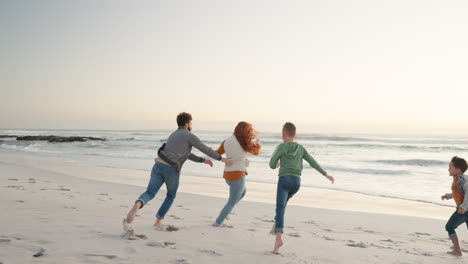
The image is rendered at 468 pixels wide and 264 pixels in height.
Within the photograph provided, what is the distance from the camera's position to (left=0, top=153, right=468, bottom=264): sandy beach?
399 centimetres

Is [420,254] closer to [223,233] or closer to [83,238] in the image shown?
[223,233]

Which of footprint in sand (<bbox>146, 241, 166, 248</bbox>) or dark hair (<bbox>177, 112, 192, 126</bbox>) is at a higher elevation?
dark hair (<bbox>177, 112, 192, 126</bbox>)

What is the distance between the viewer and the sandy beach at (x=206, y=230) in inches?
157

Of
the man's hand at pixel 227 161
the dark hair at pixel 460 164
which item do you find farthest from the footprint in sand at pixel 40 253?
the dark hair at pixel 460 164

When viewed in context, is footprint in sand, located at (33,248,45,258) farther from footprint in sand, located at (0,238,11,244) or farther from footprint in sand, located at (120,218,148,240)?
footprint in sand, located at (120,218,148,240)

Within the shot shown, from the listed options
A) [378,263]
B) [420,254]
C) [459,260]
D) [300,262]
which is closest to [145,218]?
[300,262]

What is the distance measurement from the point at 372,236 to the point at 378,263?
5.33 ft

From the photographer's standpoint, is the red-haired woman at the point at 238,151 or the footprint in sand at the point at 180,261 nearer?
the footprint in sand at the point at 180,261

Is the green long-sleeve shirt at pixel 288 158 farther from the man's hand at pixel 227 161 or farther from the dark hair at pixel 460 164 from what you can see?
the dark hair at pixel 460 164

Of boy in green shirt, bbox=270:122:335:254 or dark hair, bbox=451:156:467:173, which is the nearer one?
boy in green shirt, bbox=270:122:335:254

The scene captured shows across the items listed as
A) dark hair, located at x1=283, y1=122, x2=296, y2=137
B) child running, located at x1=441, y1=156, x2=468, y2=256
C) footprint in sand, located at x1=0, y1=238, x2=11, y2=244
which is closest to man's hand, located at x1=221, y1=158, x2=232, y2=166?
dark hair, located at x1=283, y1=122, x2=296, y2=137

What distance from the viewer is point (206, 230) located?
212 inches

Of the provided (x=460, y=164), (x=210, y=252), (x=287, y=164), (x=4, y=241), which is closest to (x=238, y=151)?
(x=287, y=164)

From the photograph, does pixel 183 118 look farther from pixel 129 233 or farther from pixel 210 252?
pixel 210 252
